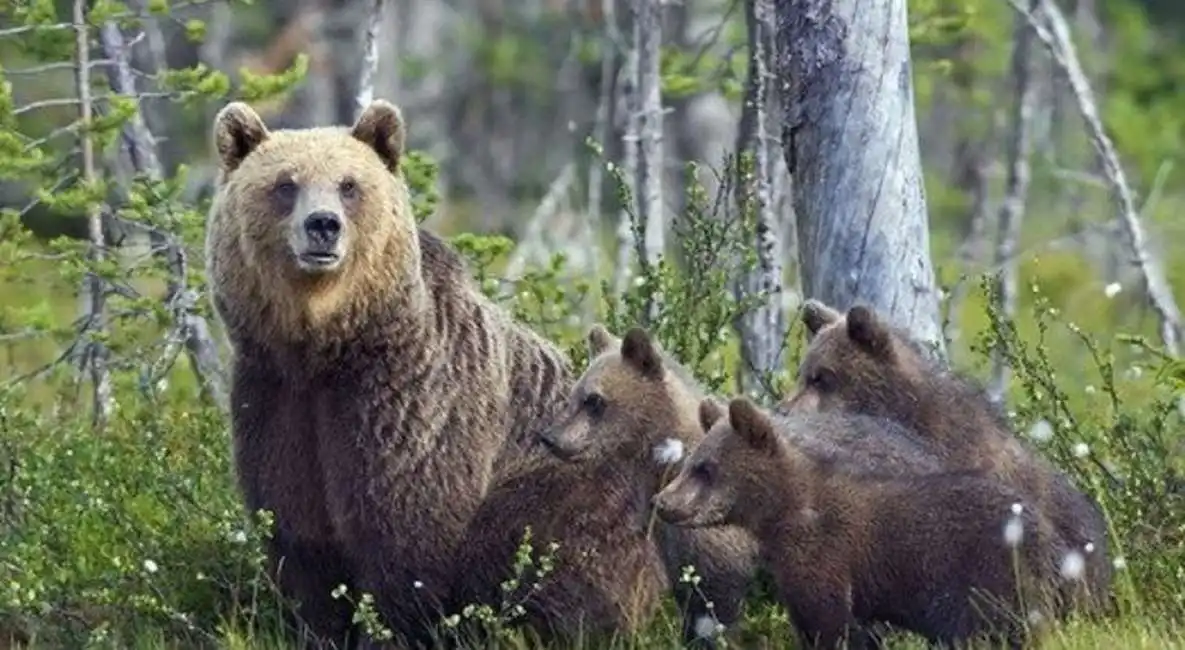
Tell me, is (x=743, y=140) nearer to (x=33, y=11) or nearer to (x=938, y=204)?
(x=33, y=11)

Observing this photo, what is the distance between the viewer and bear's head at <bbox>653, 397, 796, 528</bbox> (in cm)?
790

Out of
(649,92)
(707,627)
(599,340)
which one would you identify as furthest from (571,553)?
(649,92)

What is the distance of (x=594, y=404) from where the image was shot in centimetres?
855

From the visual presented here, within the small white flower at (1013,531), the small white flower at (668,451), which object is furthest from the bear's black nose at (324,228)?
the small white flower at (1013,531)

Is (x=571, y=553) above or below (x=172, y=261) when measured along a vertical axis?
below

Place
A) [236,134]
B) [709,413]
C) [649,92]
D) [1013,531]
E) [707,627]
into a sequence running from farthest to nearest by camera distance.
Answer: [649,92] < [236,134] < [707,627] < [709,413] < [1013,531]

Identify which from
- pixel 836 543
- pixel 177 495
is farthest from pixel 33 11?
pixel 836 543

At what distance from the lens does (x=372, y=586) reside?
8562 mm

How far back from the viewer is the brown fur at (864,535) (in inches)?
302

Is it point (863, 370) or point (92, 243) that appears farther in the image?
point (92, 243)

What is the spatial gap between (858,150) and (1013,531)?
2.12 metres

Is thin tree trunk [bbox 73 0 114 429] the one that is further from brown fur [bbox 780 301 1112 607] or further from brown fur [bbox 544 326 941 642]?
Answer: brown fur [bbox 780 301 1112 607]

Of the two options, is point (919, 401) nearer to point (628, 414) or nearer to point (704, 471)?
point (704, 471)

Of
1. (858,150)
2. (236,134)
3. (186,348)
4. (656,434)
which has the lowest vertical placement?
(186,348)
